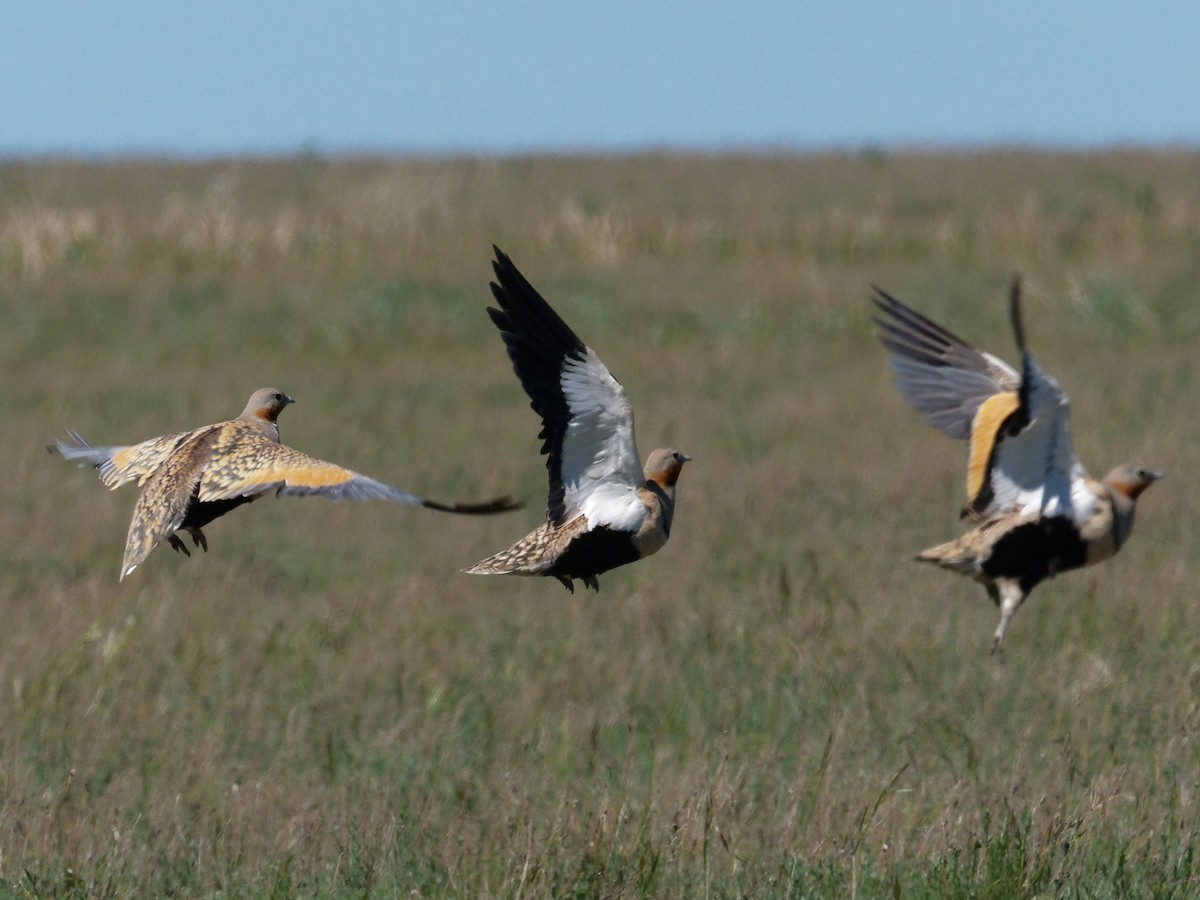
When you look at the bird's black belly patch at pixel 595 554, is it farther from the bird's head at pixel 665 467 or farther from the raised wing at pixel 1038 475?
the raised wing at pixel 1038 475

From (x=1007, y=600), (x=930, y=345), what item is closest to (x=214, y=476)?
(x=1007, y=600)

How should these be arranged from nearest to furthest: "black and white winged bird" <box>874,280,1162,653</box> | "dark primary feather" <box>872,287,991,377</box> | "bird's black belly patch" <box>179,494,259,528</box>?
"bird's black belly patch" <box>179,494,259,528</box> < "black and white winged bird" <box>874,280,1162,653</box> < "dark primary feather" <box>872,287,991,377</box>

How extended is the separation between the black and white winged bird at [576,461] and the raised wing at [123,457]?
0.54 metres

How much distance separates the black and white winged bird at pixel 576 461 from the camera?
9.52 ft

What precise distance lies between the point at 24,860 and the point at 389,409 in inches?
398

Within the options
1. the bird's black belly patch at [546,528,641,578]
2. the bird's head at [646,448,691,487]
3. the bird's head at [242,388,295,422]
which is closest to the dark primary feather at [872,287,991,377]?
the bird's head at [646,448,691,487]

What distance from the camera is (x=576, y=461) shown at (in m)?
3.03

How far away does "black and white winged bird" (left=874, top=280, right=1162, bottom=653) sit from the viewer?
5055mm

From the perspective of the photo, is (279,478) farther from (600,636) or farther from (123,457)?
(600,636)

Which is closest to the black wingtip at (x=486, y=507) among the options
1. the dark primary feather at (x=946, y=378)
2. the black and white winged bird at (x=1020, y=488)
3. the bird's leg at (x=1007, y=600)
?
the black and white winged bird at (x=1020, y=488)

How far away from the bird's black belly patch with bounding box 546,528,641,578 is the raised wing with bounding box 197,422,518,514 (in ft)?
1.31

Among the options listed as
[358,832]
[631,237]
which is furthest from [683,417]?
[631,237]

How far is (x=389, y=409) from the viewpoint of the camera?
1499 centimetres

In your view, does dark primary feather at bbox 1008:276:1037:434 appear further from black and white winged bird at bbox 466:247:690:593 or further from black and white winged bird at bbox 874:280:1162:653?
black and white winged bird at bbox 466:247:690:593
